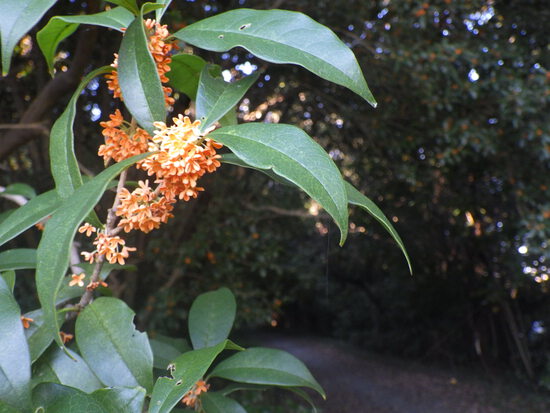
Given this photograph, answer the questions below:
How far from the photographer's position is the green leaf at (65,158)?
24.1 inches

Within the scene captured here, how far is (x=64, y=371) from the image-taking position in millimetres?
665

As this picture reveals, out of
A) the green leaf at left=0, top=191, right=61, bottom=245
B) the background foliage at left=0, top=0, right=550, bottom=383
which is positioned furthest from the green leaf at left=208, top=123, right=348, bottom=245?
the background foliage at left=0, top=0, right=550, bottom=383

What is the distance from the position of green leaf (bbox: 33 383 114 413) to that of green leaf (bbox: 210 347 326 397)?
34 cm

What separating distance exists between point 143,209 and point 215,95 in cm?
18

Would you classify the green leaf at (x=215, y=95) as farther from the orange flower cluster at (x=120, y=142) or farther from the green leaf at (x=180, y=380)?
the green leaf at (x=180, y=380)

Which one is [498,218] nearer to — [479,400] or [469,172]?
[469,172]

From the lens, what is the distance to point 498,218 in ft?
16.7

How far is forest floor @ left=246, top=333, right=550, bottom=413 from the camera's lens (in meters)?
5.02

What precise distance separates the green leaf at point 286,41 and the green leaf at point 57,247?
0.21 m

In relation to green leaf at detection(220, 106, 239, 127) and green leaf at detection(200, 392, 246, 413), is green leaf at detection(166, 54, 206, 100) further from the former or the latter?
green leaf at detection(200, 392, 246, 413)

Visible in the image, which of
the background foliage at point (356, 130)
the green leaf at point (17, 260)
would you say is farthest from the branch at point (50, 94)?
the green leaf at point (17, 260)

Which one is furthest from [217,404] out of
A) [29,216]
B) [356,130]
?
[356,130]

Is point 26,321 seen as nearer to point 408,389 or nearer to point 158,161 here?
point 158,161

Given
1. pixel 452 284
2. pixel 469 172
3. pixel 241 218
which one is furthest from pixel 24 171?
pixel 452 284
